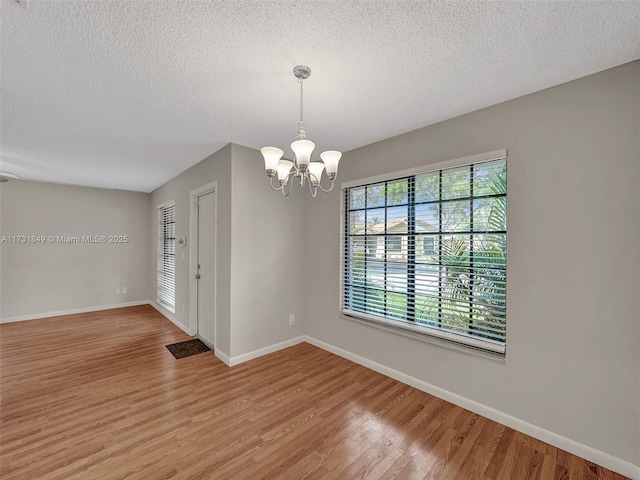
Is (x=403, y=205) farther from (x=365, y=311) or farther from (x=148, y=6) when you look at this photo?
(x=148, y=6)

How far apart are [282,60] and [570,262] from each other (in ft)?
7.71

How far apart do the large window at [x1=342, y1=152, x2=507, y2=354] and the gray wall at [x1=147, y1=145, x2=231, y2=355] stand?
1447 mm

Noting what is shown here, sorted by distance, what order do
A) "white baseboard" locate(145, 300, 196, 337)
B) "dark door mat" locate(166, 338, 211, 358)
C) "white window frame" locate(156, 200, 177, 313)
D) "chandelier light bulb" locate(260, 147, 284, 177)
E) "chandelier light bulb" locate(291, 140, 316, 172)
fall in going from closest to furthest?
1. "chandelier light bulb" locate(291, 140, 316, 172)
2. "chandelier light bulb" locate(260, 147, 284, 177)
3. "dark door mat" locate(166, 338, 211, 358)
4. "white baseboard" locate(145, 300, 196, 337)
5. "white window frame" locate(156, 200, 177, 313)

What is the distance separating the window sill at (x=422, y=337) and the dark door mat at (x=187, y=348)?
1921 mm

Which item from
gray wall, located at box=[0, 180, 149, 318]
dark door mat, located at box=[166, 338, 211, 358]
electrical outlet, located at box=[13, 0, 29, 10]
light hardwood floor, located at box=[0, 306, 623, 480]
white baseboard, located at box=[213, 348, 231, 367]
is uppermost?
electrical outlet, located at box=[13, 0, 29, 10]

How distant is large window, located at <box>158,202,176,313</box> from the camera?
494cm

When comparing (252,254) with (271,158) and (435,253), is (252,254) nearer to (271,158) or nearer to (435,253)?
(271,158)

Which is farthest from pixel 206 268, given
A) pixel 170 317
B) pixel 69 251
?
pixel 69 251

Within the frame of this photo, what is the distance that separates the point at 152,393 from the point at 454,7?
361 centimetres

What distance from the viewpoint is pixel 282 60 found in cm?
170

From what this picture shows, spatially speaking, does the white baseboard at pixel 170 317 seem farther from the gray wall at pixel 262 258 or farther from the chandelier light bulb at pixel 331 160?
the chandelier light bulb at pixel 331 160

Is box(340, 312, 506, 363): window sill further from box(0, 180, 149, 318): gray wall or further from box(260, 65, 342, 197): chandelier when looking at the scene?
box(0, 180, 149, 318): gray wall

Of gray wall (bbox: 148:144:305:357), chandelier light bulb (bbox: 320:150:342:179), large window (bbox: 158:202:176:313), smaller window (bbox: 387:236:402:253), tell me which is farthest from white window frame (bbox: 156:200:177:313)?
chandelier light bulb (bbox: 320:150:342:179)

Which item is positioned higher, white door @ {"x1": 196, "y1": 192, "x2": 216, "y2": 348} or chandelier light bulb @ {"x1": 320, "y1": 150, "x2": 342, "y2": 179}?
chandelier light bulb @ {"x1": 320, "y1": 150, "x2": 342, "y2": 179}
